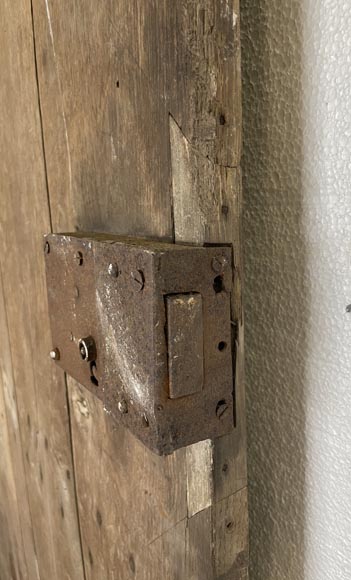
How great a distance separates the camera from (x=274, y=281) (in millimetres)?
328

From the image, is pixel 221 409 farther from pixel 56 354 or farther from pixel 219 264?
pixel 56 354

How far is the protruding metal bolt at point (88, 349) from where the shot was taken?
0.36 metres

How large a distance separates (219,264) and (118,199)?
0.12 meters

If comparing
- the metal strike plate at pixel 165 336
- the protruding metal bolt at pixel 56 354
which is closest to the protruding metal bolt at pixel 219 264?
the metal strike plate at pixel 165 336

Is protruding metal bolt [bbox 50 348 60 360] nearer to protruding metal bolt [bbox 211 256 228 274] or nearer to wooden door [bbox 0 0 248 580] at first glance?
wooden door [bbox 0 0 248 580]

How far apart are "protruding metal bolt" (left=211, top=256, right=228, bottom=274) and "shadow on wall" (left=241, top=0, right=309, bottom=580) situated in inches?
2.2

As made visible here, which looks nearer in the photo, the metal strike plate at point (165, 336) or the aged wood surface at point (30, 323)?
the metal strike plate at point (165, 336)

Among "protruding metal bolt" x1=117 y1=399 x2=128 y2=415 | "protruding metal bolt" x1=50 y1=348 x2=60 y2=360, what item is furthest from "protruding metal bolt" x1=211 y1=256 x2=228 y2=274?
"protruding metal bolt" x1=50 y1=348 x2=60 y2=360

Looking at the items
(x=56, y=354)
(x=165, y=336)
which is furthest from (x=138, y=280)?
(x=56, y=354)

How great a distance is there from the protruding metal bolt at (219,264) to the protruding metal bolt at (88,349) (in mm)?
126

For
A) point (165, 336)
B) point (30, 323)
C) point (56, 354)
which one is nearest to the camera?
point (165, 336)

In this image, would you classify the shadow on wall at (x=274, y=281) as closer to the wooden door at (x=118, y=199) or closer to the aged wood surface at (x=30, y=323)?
the wooden door at (x=118, y=199)

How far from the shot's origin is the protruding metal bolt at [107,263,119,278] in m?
0.30

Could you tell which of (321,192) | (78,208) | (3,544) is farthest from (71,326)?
(3,544)
